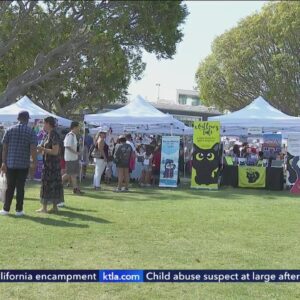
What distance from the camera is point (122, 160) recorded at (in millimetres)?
14516

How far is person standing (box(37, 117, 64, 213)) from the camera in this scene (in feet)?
30.2

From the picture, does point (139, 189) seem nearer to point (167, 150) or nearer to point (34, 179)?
point (167, 150)

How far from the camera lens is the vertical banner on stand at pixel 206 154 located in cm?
1588

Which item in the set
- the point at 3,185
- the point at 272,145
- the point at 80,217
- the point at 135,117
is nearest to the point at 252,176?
the point at 135,117

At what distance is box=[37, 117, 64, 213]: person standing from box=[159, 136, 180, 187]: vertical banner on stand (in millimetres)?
7042

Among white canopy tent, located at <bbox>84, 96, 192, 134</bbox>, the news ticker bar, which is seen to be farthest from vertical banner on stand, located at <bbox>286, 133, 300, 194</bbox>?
the news ticker bar

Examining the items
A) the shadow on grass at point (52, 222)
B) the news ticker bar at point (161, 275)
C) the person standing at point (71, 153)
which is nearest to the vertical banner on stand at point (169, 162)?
the person standing at point (71, 153)

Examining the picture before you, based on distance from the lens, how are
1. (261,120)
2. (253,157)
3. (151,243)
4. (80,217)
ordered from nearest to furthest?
(151,243) → (80,217) → (261,120) → (253,157)

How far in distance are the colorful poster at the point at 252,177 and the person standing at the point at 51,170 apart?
8.29m

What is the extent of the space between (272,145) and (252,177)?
4657 mm

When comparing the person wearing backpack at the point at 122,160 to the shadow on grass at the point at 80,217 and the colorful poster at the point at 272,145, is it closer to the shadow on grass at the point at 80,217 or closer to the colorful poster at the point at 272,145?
the shadow on grass at the point at 80,217

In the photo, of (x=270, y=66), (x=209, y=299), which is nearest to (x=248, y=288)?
(x=209, y=299)

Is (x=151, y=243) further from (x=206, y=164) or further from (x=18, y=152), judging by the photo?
(x=206, y=164)

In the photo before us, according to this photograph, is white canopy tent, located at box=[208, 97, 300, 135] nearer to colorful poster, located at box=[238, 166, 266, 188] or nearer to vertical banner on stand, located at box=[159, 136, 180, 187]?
colorful poster, located at box=[238, 166, 266, 188]
